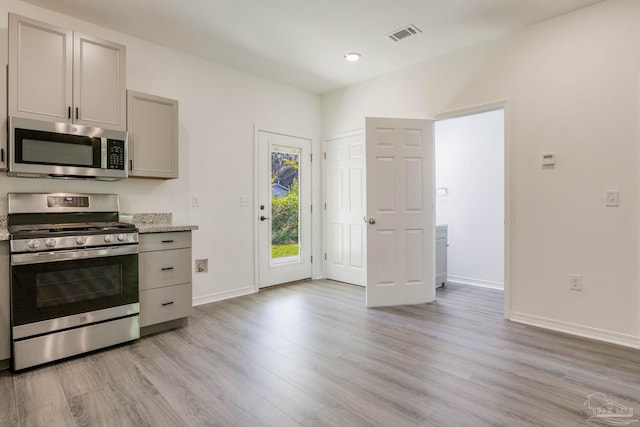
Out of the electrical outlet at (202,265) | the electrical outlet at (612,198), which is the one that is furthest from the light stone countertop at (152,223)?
the electrical outlet at (612,198)

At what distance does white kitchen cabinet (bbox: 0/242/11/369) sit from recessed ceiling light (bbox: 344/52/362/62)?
3.35 meters

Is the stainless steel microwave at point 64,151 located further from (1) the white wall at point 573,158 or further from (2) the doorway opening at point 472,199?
(2) the doorway opening at point 472,199

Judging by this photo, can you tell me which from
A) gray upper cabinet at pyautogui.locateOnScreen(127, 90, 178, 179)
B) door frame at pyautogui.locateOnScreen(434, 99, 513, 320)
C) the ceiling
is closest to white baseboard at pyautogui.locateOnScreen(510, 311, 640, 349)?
door frame at pyautogui.locateOnScreen(434, 99, 513, 320)

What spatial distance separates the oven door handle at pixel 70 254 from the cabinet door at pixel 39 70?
1004mm

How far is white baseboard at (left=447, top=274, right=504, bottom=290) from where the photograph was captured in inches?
173

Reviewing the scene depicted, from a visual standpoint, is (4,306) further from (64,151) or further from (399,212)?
(399,212)

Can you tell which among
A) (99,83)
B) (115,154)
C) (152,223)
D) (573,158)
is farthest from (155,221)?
(573,158)

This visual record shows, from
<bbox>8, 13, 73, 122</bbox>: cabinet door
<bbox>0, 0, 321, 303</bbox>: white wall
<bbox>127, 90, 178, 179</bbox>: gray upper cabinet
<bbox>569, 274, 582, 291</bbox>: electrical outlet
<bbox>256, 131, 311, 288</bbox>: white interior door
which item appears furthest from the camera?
<bbox>256, 131, 311, 288</bbox>: white interior door

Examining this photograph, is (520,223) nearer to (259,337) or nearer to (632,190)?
(632,190)

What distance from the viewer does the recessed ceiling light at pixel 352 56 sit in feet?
Answer: 12.0

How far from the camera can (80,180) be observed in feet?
9.49

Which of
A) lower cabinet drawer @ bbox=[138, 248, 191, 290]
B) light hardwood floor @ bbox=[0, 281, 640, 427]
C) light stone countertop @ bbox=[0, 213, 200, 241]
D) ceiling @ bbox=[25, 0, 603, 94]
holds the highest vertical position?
ceiling @ bbox=[25, 0, 603, 94]

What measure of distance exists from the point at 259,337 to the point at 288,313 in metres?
0.64

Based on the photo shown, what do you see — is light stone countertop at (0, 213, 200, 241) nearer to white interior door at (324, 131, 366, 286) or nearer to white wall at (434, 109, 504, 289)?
white interior door at (324, 131, 366, 286)
